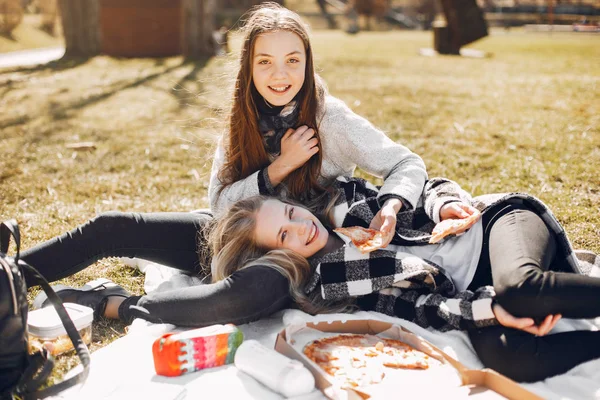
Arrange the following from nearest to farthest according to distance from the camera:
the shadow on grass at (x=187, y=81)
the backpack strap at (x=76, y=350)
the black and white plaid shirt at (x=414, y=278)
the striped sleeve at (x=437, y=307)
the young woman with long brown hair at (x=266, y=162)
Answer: the backpack strap at (x=76, y=350), the striped sleeve at (x=437, y=307), the black and white plaid shirt at (x=414, y=278), the young woman with long brown hair at (x=266, y=162), the shadow on grass at (x=187, y=81)

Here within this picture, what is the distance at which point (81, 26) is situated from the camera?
16.3m

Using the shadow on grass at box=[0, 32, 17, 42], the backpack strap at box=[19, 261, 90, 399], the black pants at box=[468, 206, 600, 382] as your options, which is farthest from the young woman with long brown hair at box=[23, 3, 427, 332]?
the shadow on grass at box=[0, 32, 17, 42]

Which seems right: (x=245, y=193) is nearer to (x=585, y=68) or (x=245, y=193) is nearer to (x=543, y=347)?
(x=543, y=347)

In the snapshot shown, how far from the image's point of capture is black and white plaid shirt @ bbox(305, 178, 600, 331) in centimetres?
270

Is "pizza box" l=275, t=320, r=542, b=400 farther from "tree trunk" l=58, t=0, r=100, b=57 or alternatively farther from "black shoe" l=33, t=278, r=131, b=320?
"tree trunk" l=58, t=0, r=100, b=57

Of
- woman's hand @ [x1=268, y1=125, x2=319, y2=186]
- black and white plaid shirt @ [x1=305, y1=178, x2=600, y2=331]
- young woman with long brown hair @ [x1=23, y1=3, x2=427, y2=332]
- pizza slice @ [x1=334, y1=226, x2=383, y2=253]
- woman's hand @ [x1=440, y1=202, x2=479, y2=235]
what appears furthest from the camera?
woman's hand @ [x1=268, y1=125, x2=319, y2=186]

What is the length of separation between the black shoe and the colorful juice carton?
27.3 inches

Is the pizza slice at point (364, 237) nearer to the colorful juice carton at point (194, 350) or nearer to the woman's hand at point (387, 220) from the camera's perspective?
the woman's hand at point (387, 220)

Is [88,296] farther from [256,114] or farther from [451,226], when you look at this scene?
[451,226]

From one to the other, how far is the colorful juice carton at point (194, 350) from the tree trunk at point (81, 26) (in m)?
15.3

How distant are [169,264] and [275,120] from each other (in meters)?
0.98

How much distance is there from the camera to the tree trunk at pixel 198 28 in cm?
1423

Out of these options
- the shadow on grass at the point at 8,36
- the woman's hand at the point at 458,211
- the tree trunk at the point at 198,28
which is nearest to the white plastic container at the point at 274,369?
the woman's hand at the point at 458,211

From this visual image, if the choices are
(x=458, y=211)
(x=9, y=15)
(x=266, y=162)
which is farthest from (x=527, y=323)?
(x=9, y=15)
